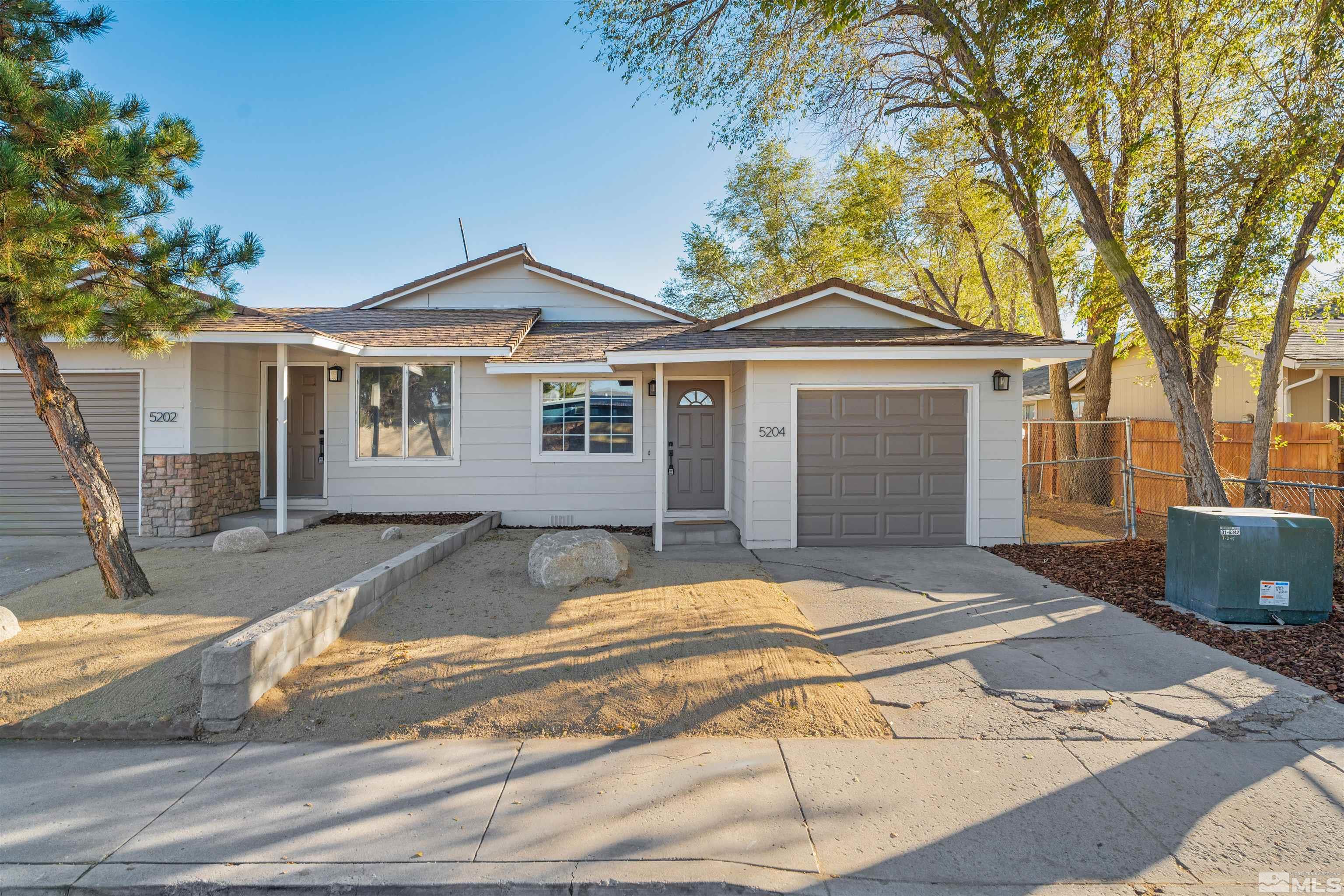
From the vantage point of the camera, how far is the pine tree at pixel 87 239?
437 cm

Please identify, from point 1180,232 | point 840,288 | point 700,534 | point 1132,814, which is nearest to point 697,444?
point 700,534

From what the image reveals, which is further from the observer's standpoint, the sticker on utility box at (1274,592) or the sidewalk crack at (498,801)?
the sticker on utility box at (1274,592)

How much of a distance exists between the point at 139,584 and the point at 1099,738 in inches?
289

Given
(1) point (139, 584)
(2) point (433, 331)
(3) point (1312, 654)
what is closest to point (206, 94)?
(2) point (433, 331)

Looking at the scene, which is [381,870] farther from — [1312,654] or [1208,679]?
[1312,654]

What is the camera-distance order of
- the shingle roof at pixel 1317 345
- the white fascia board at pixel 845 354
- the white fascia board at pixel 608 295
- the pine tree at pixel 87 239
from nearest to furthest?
the pine tree at pixel 87 239 < the white fascia board at pixel 845 354 < the white fascia board at pixel 608 295 < the shingle roof at pixel 1317 345

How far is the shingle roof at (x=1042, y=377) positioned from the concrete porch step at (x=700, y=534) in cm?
1356

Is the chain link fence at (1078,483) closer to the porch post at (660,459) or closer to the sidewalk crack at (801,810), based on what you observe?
the porch post at (660,459)

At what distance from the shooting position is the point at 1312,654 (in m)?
4.81

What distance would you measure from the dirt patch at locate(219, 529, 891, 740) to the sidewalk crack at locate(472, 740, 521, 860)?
0.19 meters

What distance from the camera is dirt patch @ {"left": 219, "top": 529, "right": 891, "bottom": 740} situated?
376 centimetres

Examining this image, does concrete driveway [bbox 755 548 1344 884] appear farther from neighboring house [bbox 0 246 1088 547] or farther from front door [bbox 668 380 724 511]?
front door [bbox 668 380 724 511]

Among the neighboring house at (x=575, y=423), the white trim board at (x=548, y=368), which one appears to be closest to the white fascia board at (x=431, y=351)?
the neighboring house at (x=575, y=423)

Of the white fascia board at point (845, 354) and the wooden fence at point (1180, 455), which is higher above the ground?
the white fascia board at point (845, 354)
